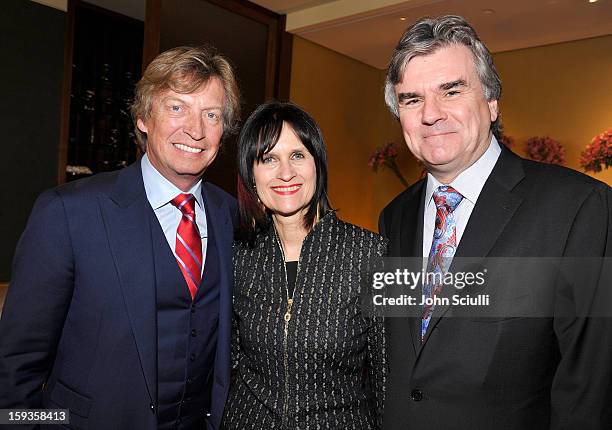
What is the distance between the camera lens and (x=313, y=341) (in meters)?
1.74

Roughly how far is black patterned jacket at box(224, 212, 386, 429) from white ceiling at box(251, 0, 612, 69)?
348 cm

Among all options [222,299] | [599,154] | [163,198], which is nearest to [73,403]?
[222,299]

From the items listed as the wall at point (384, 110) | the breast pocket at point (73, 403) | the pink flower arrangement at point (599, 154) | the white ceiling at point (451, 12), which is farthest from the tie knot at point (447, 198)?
the wall at point (384, 110)

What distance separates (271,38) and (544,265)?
15.4ft

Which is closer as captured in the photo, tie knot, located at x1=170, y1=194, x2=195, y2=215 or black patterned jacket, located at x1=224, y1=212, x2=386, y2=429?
black patterned jacket, located at x1=224, y1=212, x2=386, y2=429

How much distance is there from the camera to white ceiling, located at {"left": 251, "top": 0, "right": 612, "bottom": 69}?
457cm

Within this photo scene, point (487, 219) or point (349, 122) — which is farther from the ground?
point (349, 122)

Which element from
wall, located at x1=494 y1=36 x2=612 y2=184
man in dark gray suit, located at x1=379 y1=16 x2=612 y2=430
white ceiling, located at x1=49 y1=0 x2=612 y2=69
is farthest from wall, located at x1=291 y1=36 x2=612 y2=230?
man in dark gray suit, located at x1=379 y1=16 x2=612 y2=430

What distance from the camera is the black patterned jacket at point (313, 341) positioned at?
5.65 feet

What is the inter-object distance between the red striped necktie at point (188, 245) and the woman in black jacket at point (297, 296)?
19 cm

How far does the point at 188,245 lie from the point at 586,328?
1280 millimetres

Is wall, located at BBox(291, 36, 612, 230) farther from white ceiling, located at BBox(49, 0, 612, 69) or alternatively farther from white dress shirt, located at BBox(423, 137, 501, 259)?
white dress shirt, located at BBox(423, 137, 501, 259)

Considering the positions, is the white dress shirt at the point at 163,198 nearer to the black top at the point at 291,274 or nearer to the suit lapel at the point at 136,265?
the suit lapel at the point at 136,265

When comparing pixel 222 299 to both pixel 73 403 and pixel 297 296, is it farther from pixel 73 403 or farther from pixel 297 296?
pixel 73 403
